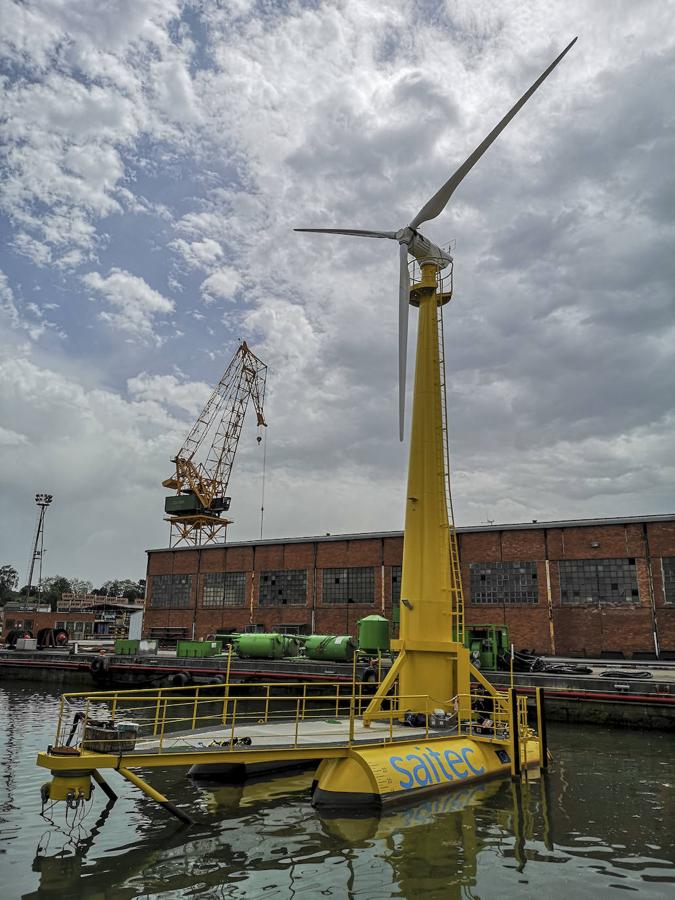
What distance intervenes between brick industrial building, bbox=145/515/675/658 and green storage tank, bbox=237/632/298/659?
27.6ft

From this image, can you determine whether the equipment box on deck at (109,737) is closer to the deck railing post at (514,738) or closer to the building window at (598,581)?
the deck railing post at (514,738)

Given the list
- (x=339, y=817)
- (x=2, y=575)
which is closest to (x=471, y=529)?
(x=339, y=817)

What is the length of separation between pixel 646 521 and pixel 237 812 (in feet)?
131

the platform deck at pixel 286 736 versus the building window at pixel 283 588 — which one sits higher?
the building window at pixel 283 588

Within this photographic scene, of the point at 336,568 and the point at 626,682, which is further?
the point at 336,568

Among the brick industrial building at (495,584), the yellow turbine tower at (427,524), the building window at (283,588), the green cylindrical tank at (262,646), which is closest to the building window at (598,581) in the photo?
the brick industrial building at (495,584)

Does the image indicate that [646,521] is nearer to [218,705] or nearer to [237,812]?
[218,705]

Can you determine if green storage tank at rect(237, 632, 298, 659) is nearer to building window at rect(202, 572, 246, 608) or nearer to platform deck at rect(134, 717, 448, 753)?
building window at rect(202, 572, 246, 608)

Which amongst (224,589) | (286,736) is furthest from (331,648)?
(286,736)

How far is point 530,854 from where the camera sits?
12.3m

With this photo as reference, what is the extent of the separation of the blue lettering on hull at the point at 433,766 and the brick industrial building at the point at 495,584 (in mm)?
28237

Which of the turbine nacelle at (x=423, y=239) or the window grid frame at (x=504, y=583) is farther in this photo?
the window grid frame at (x=504, y=583)

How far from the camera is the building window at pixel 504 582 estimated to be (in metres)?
48.8

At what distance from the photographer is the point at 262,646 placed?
1748 inches
